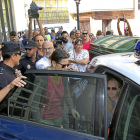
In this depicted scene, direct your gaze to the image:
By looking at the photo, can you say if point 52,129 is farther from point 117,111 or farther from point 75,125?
point 117,111

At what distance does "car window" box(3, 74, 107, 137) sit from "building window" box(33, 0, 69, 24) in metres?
35.8

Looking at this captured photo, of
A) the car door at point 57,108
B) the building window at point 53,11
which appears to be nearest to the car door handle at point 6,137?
the car door at point 57,108

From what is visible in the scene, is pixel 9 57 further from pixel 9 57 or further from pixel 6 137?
Result: pixel 6 137

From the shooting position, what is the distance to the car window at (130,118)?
1.72m

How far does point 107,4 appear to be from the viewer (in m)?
27.7

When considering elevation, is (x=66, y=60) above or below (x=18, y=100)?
above

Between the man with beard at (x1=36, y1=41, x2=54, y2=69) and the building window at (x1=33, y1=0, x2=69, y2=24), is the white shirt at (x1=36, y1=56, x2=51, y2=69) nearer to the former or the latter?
the man with beard at (x1=36, y1=41, x2=54, y2=69)

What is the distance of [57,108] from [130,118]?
0.67 m

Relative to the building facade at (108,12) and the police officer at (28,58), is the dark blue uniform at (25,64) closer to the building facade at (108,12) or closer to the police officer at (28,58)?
the police officer at (28,58)

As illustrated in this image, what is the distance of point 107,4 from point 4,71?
26.3m

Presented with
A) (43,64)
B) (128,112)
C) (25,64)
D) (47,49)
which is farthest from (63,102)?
(25,64)

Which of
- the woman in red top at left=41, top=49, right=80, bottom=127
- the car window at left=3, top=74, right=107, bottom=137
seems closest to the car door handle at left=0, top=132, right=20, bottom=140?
the car window at left=3, top=74, right=107, bottom=137

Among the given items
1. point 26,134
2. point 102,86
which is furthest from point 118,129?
point 26,134

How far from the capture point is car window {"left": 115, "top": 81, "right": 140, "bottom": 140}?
1.72m
